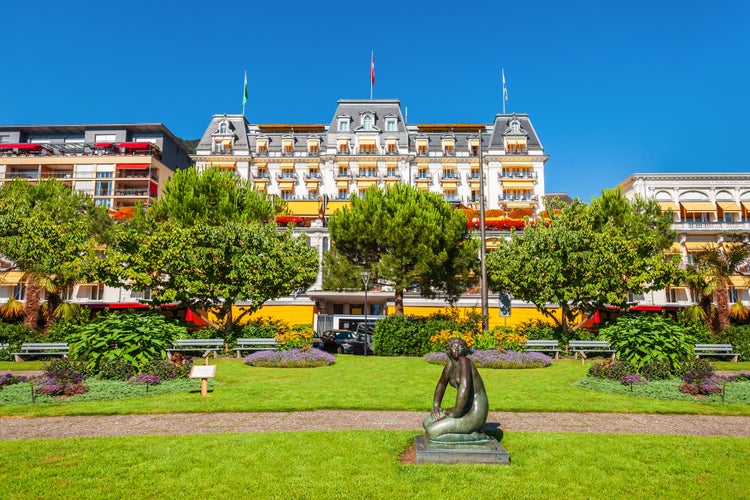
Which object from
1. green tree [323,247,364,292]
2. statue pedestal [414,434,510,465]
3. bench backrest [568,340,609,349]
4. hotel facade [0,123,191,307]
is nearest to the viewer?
statue pedestal [414,434,510,465]

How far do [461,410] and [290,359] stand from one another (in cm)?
1268

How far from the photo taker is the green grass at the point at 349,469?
5.69 m

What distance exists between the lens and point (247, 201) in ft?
102

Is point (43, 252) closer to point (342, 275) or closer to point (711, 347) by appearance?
point (342, 275)

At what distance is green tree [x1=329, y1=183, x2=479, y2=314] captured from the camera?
86.8 feet

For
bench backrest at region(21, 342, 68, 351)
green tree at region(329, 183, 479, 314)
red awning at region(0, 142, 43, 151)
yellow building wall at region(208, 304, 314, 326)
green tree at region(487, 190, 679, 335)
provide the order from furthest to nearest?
red awning at region(0, 142, 43, 151)
yellow building wall at region(208, 304, 314, 326)
green tree at region(329, 183, 479, 314)
green tree at region(487, 190, 679, 335)
bench backrest at region(21, 342, 68, 351)

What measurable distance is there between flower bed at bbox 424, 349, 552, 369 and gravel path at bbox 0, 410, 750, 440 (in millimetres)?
7956

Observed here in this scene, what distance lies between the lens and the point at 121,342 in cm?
1341

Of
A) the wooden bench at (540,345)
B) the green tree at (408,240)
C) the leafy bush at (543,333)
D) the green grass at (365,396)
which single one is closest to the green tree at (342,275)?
the green tree at (408,240)

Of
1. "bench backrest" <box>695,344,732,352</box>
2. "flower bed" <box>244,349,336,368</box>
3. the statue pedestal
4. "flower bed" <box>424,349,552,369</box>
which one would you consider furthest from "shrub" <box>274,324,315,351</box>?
"bench backrest" <box>695,344,732,352</box>

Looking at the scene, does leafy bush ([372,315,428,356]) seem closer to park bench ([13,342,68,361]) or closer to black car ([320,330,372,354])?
black car ([320,330,372,354])

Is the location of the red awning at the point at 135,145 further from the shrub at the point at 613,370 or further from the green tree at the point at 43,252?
the shrub at the point at 613,370

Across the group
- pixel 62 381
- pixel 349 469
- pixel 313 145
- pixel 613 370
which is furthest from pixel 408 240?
pixel 313 145

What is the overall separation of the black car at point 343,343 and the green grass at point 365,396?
801 cm
